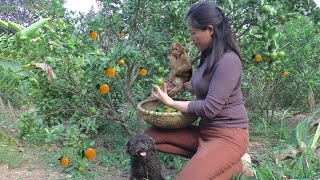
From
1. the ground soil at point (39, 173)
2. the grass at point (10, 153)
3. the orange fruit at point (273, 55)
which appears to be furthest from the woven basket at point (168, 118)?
the grass at point (10, 153)

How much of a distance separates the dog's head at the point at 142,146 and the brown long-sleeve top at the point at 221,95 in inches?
17.5

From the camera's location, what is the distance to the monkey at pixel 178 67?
327 centimetres

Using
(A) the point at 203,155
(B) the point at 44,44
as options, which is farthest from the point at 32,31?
(A) the point at 203,155

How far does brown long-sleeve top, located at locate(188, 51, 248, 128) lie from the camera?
2.66m

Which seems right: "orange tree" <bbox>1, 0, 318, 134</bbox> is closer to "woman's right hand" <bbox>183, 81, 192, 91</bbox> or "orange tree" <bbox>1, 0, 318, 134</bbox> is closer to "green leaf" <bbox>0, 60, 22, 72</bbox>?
"green leaf" <bbox>0, 60, 22, 72</bbox>

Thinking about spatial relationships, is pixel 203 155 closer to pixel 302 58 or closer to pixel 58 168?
pixel 58 168

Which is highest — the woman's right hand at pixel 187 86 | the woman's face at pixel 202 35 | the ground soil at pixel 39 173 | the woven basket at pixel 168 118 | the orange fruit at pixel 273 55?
the woman's face at pixel 202 35

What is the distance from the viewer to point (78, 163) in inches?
141

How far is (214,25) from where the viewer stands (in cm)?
275

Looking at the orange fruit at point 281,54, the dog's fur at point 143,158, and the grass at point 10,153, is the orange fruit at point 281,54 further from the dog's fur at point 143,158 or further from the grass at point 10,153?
the grass at point 10,153

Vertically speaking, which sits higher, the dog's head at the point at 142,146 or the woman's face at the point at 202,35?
the woman's face at the point at 202,35

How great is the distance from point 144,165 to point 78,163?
72 cm

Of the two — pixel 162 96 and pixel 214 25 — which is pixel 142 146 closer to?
pixel 162 96

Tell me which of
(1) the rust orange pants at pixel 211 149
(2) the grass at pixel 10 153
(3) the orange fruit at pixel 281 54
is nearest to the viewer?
(1) the rust orange pants at pixel 211 149
